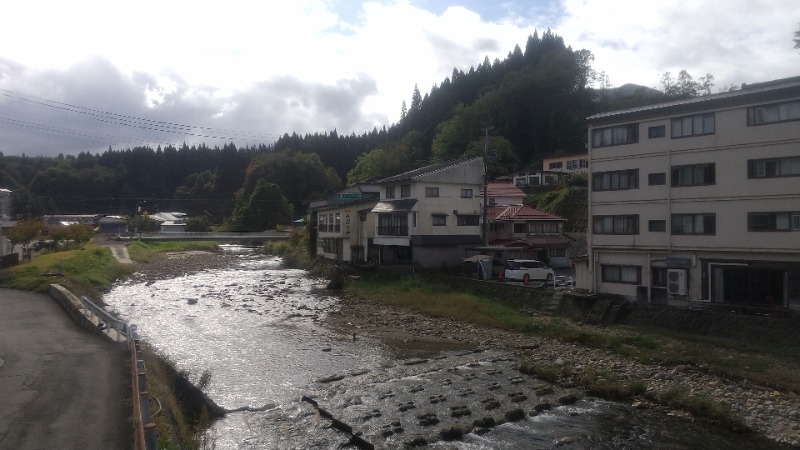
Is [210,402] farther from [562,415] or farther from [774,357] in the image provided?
[774,357]

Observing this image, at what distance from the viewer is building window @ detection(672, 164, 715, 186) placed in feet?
68.1

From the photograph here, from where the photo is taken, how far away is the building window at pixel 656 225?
72.5 ft

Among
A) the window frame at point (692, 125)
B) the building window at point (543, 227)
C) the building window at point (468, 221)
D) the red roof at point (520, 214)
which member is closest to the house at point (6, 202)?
the building window at point (468, 221)

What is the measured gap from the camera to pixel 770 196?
19156mm

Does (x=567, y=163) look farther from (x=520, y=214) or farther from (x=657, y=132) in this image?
(x=657, y=132)

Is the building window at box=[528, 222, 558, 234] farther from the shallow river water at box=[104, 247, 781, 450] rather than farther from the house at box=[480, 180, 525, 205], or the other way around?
the shallow river water at box=[104, 247, 781, 450]

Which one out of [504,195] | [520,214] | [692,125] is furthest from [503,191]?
[692,125]

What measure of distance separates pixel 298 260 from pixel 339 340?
30967 millimetres

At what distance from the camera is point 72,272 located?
33.0m

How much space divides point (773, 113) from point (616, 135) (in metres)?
5.86

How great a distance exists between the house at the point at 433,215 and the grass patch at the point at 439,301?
10.5 feet

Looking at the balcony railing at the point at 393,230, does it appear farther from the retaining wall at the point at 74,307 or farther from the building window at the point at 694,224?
the retaining wall at the point at 74,307

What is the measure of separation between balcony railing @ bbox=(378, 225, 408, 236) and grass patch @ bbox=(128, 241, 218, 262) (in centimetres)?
2750

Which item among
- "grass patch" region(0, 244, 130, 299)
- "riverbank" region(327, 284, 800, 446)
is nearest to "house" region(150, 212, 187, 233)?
"grass patch" region(0, 244, 130, 299)
